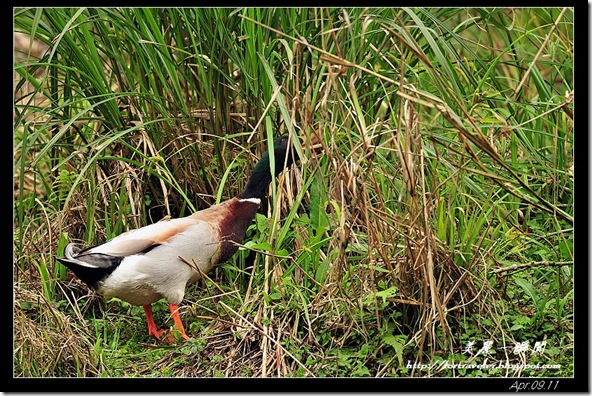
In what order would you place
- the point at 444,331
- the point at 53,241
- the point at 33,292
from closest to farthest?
the point at 444,331
the point at 33,292
the point at 53,241

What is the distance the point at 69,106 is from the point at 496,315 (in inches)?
77.7

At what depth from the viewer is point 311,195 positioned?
11.4 ft

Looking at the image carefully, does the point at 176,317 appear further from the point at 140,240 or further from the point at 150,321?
the point at 140,240

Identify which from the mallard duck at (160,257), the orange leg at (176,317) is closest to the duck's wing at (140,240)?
the mallard duck at (160,257)

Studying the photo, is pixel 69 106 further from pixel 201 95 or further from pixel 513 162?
pixel 513 162

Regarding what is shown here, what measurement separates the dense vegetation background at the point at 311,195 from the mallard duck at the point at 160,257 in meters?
0.11

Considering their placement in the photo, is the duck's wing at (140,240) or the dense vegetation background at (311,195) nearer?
the dense vegetation background at (311,195)

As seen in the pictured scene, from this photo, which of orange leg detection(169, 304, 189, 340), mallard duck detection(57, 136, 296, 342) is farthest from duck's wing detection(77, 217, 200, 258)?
orange leg detection(169, 304, 189, 340)

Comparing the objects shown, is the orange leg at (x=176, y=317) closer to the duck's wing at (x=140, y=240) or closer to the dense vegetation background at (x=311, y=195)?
the dense vegetation background at (x=311, y=195)

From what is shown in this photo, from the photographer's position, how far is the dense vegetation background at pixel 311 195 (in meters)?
2.99

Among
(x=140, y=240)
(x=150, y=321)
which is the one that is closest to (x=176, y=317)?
(x=150, y=321)

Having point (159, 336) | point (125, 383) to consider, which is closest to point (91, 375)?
point (125, 383)

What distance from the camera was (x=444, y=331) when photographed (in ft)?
9.62

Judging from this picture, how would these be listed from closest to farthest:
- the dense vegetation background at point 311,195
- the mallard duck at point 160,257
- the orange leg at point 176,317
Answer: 1. the dense vegetation background at point 311,195
2. the mallard duck at point 160,257
3. the orange leg at point 176,317
